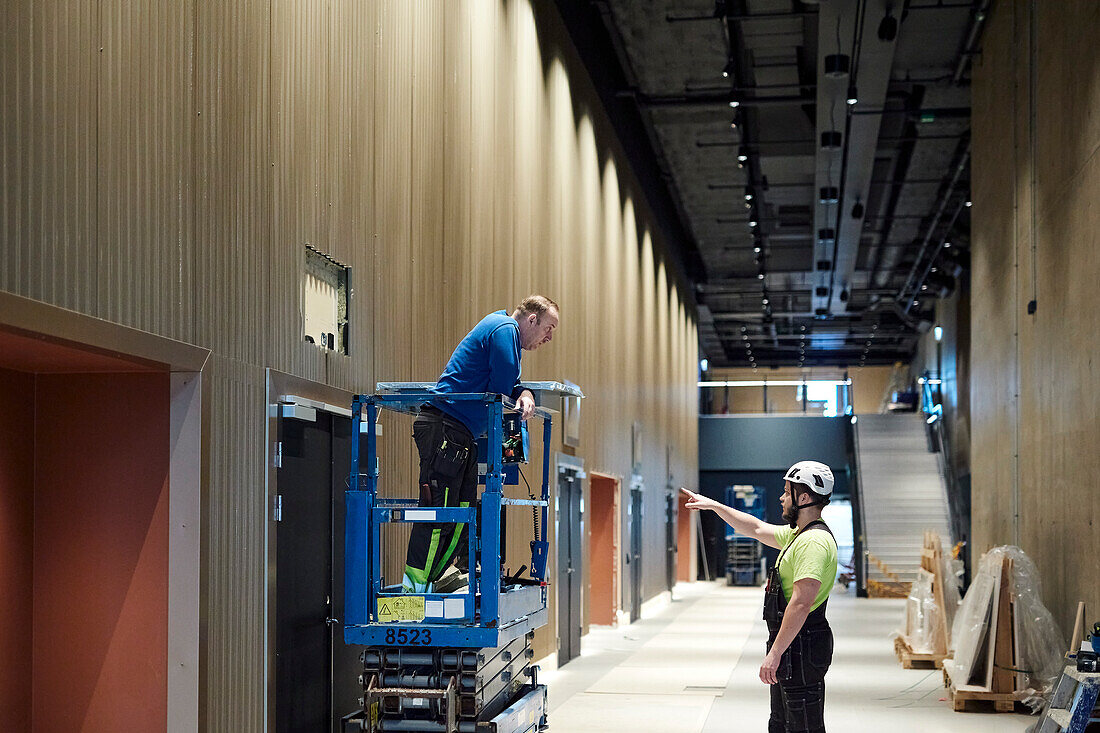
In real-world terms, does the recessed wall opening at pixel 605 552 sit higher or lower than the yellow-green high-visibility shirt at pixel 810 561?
lower

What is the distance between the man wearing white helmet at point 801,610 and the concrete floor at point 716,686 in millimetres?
4531

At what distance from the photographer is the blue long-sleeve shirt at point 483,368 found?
6.03 m

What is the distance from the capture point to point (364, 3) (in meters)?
7.86

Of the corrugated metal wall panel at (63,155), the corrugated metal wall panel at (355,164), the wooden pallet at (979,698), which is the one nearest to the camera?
the corrugated metal wall panel at (63,155)

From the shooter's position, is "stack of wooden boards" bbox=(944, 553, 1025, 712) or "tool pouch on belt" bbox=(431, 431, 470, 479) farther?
"stack of wooden boards" bbox=(944, 553, 1025, 712)

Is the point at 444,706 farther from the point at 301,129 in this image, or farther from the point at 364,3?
the point at 364,3

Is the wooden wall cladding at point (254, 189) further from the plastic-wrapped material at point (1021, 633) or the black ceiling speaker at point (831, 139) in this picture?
the black ceiling speaker at point (831, 139)

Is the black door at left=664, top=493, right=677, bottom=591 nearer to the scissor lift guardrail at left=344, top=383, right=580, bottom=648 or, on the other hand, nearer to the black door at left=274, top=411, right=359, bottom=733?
the black door at left=274, top=411, right=359, bottom=733

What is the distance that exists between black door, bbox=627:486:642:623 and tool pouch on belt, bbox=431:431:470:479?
14.6m

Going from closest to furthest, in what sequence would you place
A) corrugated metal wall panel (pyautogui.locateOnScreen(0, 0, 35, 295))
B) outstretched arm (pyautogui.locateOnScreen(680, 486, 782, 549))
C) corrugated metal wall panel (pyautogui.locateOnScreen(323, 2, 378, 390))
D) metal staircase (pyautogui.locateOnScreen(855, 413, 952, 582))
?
corrugated metal wall panel (pyautogui.locateOnScreen(0, 0, 35, 295)) < outstretched arm (pyautogui.locateOnScreen(680, 486, 782, 549)) < corrugated metal wall panel (pyautogui.locateOnScreen(323, 2, 378, 390)) < metal staircase (pyautogui.locateOnScreen(855, 413, 952, 582))

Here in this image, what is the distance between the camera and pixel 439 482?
604cm

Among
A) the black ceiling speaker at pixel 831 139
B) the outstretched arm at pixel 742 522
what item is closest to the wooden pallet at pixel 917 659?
the black ceiling speaker at pixel 831 139

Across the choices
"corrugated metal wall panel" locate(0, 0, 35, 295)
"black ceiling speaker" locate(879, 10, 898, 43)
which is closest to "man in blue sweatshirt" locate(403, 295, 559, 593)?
"corrugated metal wall panel" locate(0, 0, 35, 295)

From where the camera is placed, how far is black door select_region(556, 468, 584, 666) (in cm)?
1436
